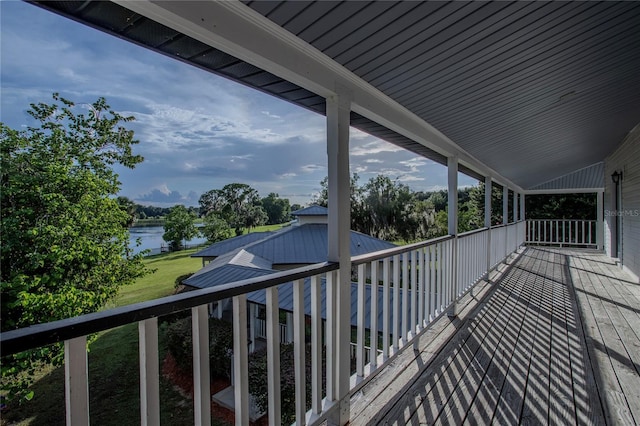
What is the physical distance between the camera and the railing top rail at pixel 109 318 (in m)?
0.78

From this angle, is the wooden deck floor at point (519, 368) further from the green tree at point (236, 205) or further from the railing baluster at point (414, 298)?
the green tree at point (236, 205)

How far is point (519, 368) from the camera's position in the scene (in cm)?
264

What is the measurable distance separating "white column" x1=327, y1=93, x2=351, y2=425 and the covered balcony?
11 millimetres

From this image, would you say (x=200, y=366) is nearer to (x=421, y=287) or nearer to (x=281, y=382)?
(x=421, y=287)

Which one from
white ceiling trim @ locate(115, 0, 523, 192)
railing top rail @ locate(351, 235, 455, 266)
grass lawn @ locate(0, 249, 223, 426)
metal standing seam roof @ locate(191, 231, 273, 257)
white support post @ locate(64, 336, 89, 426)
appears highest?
white ceiling trim @ locate(115, 0, 523, 192)

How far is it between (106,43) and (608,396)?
24.8ft

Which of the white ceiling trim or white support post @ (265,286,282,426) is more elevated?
the white ceiling trim

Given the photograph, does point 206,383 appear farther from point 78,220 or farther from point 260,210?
point 78,220

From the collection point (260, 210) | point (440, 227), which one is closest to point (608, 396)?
point (260, 210)

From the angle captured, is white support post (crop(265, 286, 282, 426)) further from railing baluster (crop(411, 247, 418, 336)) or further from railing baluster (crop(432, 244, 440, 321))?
railing baluster (crop(432, 244, 440, 321))

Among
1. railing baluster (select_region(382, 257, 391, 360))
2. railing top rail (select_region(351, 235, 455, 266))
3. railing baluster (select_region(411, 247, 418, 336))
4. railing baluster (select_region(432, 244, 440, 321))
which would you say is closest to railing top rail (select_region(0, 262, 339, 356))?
railing top rail (select_region(351, 235, 455, 266))

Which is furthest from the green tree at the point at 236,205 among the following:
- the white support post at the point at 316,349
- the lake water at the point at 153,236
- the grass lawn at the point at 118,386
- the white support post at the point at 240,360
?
the white support post at the point at 240,360

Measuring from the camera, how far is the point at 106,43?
17.6 feet

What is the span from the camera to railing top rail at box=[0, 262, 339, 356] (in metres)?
0.78
